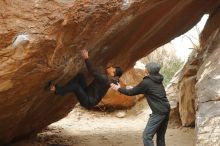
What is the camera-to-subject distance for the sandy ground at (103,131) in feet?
36.0

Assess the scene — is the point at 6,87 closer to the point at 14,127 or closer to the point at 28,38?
the point at 28,38

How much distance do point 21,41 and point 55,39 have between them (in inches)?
21.8

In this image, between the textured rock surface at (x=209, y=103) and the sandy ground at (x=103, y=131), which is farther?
the sandy ground at (x=103, y=131)

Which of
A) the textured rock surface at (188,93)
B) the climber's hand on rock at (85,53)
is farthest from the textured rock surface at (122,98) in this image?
the climber's hand on rock at (85,53)

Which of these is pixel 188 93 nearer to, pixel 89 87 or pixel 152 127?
pixel 89 87

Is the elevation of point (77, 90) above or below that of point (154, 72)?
below

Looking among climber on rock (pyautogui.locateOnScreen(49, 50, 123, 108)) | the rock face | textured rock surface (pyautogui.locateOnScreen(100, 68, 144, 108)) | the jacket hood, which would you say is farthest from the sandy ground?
the jacket hood

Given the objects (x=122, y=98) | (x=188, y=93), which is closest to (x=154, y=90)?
(x=188, y=93)

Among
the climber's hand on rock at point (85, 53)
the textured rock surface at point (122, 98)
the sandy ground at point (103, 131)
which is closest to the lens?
the climber's hand on rock at point (85, 53)

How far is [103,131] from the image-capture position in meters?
13.1

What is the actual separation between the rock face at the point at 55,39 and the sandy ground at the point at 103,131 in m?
1.27

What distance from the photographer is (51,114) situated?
10.9 metres

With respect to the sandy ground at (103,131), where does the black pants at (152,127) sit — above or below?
above

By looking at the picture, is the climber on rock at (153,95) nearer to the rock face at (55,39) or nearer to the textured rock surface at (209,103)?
the textured rock surface at (209,103)
